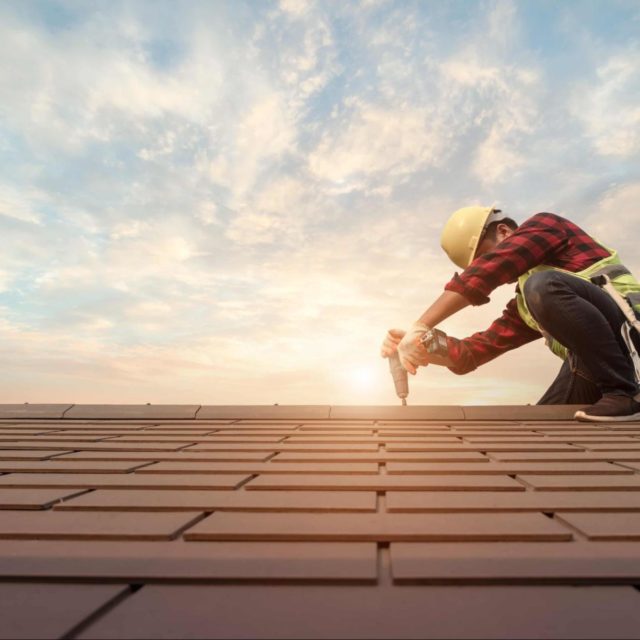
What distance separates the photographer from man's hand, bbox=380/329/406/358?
3434mm

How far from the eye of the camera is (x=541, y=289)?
8.80 ft

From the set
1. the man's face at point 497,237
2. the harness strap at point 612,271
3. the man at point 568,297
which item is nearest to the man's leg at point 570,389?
the man at point 568,297

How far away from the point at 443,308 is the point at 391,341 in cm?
68

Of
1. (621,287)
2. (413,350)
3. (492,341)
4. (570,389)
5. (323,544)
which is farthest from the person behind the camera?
(492,341)

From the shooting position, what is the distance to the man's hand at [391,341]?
3434 millimetres

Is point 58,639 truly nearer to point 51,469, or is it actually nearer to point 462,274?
point 51,469

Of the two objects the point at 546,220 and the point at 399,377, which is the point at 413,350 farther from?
the point at 546,220

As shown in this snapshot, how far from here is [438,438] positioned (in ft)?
6.54

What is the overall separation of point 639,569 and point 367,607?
1.36 feet

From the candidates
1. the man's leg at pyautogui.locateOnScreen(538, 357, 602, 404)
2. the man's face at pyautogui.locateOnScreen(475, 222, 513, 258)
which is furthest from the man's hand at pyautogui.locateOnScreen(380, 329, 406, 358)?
the man's leg at pyautogui.locateOnScreen(538, 357, 602, 404)

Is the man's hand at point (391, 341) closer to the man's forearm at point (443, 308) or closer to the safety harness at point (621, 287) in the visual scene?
the man's forearm at point (443, 308)

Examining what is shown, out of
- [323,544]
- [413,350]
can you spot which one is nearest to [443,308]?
[413,350]

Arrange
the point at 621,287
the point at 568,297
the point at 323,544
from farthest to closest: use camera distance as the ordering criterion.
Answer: the point at 621,287
the point at 568,297
the point at 323,544

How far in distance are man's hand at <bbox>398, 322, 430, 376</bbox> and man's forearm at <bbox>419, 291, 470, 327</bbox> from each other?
5cm
